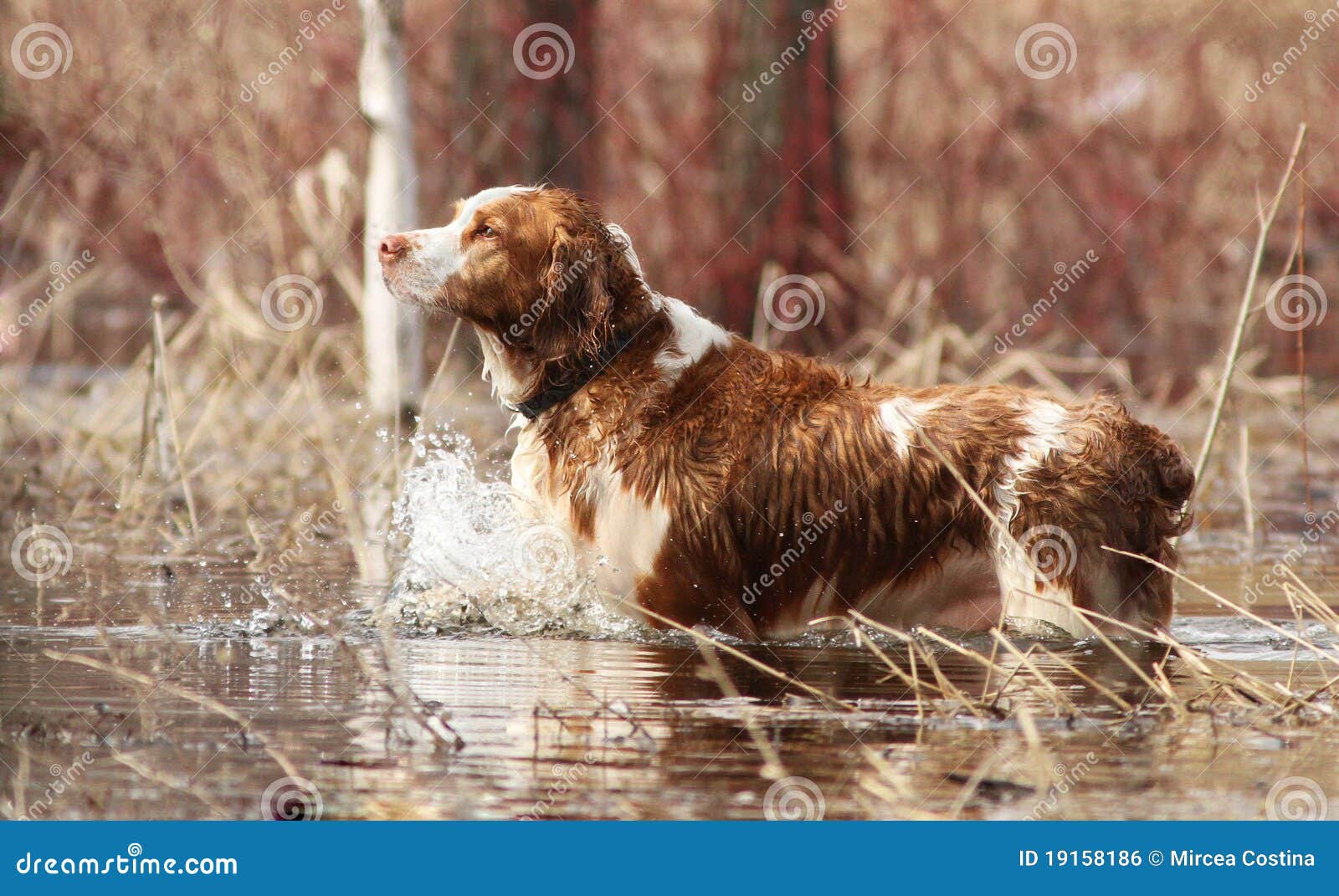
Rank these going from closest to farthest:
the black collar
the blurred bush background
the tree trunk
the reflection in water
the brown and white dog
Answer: the reflection in water
the brown and white dog
the black collar
the tree trunk
the blurred bush background

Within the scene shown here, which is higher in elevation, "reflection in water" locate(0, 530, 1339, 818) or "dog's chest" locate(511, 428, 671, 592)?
"dog's chest" locate(511, 428, 671, 592)

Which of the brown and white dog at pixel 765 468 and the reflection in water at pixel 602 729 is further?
the brown and white dog at pixel 765 468

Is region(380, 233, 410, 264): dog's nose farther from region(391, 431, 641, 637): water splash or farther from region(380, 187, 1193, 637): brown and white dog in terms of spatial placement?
region(391, 431, 641, 637): water splash

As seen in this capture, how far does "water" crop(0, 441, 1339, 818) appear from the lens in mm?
3633

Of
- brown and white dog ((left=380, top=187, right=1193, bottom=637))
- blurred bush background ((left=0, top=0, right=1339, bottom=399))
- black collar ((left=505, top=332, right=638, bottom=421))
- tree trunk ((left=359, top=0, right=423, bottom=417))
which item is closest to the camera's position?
brown and white dog ((left=380, top=187, right=1193, bottom=637))

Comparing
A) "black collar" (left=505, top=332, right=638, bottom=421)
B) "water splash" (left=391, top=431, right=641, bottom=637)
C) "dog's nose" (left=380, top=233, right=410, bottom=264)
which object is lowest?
"water splash" (left=391, top=431, right=641, bottom=637)

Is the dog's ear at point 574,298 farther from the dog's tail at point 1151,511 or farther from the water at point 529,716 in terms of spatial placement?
the dog's tail at point 1151,511

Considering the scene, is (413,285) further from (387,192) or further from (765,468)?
(387,192)

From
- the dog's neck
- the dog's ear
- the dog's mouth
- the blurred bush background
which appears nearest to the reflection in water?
the dog's neck

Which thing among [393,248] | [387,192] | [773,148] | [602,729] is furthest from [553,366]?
[773,148]

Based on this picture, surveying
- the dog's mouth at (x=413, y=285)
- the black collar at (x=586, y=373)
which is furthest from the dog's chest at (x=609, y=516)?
the dog's mouth at (x=413, y=285)

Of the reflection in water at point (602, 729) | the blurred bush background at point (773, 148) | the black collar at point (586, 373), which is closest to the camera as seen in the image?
the reflection in water at point (602, 729)

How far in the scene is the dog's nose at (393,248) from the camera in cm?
550

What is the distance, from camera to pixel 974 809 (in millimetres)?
3549
